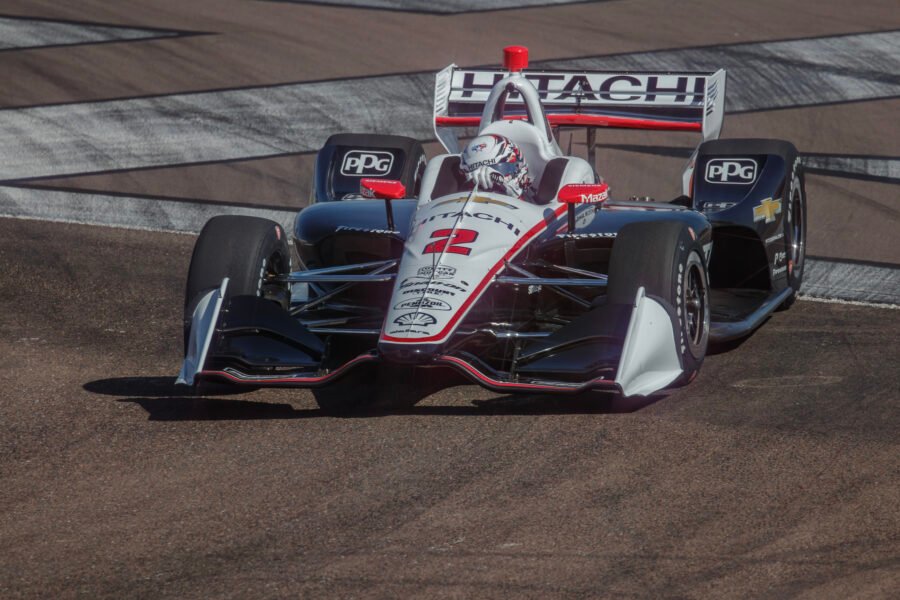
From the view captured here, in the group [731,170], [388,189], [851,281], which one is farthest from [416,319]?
[851,281]

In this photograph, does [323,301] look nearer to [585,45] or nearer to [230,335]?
[230,335]

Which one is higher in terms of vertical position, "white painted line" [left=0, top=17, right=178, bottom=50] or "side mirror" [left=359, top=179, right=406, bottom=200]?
"white painted line" [left=0, top=17, right=178, bottom=50]

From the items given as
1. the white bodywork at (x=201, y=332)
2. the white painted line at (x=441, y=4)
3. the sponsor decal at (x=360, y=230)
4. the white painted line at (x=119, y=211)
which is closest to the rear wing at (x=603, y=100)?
the sponsor decal at (x=360, y=230)

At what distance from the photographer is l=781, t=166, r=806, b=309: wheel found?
33.2 ft

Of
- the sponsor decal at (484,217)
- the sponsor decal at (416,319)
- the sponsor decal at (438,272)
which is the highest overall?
the sponsor decal at (484,217)

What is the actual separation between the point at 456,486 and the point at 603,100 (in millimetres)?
4936

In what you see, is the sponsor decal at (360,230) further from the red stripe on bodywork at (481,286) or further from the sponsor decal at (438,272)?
the sponsor decal at (438,272)

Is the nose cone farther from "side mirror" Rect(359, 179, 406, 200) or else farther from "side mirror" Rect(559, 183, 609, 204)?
"side mirror" Rect(359, 179, 406, 200)

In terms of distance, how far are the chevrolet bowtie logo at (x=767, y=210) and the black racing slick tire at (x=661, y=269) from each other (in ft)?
6.69

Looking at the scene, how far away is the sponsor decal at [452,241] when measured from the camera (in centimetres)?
775

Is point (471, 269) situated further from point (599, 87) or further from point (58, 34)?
point (58, 34)

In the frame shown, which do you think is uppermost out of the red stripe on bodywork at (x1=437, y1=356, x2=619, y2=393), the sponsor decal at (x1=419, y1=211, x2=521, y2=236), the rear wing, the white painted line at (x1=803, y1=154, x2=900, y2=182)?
the rear wing

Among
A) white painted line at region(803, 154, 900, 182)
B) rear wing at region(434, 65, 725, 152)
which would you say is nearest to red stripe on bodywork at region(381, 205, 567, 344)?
rear wing at region(434, 65, 725, 152)

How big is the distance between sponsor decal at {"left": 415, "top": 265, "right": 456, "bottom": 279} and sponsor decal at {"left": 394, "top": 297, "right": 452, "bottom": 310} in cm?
20
